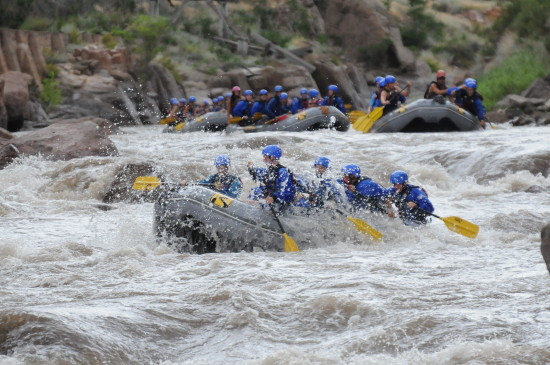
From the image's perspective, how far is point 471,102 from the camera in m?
16.8

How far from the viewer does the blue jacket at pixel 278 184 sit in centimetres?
814

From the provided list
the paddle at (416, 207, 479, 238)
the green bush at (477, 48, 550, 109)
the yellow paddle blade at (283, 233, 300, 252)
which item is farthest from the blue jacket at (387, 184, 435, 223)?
the green bush at (477, 48, 550, 109)

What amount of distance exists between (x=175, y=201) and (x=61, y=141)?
641 cm

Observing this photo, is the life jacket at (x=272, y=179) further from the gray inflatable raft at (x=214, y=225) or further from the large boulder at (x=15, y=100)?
the large boulder at (x=15, y=100)

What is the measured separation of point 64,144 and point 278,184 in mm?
6552

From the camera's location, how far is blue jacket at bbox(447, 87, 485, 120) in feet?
54.6

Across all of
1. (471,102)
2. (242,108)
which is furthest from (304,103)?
(471,102)

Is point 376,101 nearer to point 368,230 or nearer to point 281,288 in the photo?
point 368,230

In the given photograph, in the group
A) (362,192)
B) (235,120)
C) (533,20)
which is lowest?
(235,120)

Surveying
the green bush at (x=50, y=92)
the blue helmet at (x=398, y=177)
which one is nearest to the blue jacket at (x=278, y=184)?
the blue helmet at (x=398, y=177)

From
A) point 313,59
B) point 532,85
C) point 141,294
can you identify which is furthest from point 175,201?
point 313,59

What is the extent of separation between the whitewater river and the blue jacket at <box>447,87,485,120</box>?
5052 millimetres

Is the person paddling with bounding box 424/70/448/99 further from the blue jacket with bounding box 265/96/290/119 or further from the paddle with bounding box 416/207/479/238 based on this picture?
the paddle with bounding box 416/207/479/238

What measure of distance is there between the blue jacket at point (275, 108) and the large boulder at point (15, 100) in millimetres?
6644
